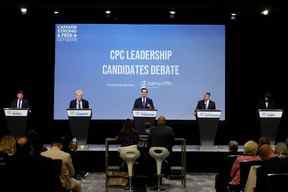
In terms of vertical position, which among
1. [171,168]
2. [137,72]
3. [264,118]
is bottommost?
[171,168]

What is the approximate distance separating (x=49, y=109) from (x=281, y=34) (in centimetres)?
611

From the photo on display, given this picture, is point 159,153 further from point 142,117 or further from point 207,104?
point 207,104

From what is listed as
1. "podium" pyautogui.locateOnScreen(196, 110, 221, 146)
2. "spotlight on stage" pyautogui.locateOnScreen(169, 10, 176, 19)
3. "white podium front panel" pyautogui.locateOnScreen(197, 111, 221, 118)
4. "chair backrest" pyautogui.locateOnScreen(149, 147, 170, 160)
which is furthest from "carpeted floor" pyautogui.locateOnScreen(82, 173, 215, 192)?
"spotlight on stage" pyautogui.locateOnScreen(169, 10, 176, 19)

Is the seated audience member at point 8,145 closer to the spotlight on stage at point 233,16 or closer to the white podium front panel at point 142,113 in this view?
the white podium front panel at point 142,113

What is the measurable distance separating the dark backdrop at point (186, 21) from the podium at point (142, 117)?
256 cm

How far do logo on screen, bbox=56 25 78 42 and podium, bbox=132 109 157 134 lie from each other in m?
3.11

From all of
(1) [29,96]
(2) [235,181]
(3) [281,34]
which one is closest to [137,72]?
(1) [29,96]

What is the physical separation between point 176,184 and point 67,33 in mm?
5115

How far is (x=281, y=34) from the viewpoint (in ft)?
45.3

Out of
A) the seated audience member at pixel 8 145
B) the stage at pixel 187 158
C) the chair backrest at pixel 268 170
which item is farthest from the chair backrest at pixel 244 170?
the stage at pixel 187 158

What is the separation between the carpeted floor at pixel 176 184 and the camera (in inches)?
366

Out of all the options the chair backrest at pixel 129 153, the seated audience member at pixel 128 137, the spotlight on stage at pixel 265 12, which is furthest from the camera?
the spotlight on stage at pixel 265 12

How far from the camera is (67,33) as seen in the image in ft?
43.4

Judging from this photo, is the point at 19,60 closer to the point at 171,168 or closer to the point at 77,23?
the point at 77,23
